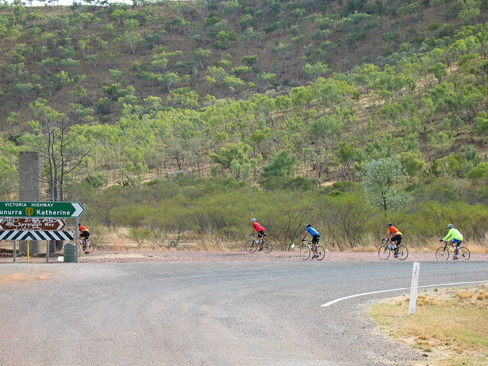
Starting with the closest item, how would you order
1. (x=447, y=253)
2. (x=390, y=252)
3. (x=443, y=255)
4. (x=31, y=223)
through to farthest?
(x=31, y=223), (x=447, y=253), (x=443, y=255), (x=390, y=252)

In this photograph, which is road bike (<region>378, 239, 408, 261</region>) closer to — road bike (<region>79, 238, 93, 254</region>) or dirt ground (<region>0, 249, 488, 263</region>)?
dirt ground (<region>0, 249, 488, 263</region>)

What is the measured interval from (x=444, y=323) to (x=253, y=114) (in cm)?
6339

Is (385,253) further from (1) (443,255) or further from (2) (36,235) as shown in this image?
(2) (36,235)

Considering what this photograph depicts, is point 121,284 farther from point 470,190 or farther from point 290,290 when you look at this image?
point 470,190

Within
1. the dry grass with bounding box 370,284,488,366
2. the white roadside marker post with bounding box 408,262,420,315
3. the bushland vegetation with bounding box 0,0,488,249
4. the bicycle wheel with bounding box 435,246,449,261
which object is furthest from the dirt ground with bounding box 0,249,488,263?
the white roadside marker post with bounding box 408,262,420,315

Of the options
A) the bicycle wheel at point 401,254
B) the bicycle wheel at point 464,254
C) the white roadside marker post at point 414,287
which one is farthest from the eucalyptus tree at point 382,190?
the white roadside marker post at point 414,287

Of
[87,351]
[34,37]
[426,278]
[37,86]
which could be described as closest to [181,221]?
[426,278]

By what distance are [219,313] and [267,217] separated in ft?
61.0

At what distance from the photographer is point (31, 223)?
21.6 meters

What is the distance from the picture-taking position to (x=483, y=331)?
11453 mm

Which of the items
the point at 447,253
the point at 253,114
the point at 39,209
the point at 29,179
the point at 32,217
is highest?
the point at 253,114

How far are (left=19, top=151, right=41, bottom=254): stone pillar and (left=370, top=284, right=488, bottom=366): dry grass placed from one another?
15.3 meters

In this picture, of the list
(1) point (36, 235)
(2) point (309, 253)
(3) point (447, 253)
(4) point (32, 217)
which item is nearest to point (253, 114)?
(2) point (309, 253)

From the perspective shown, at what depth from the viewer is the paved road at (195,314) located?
8.82 m
